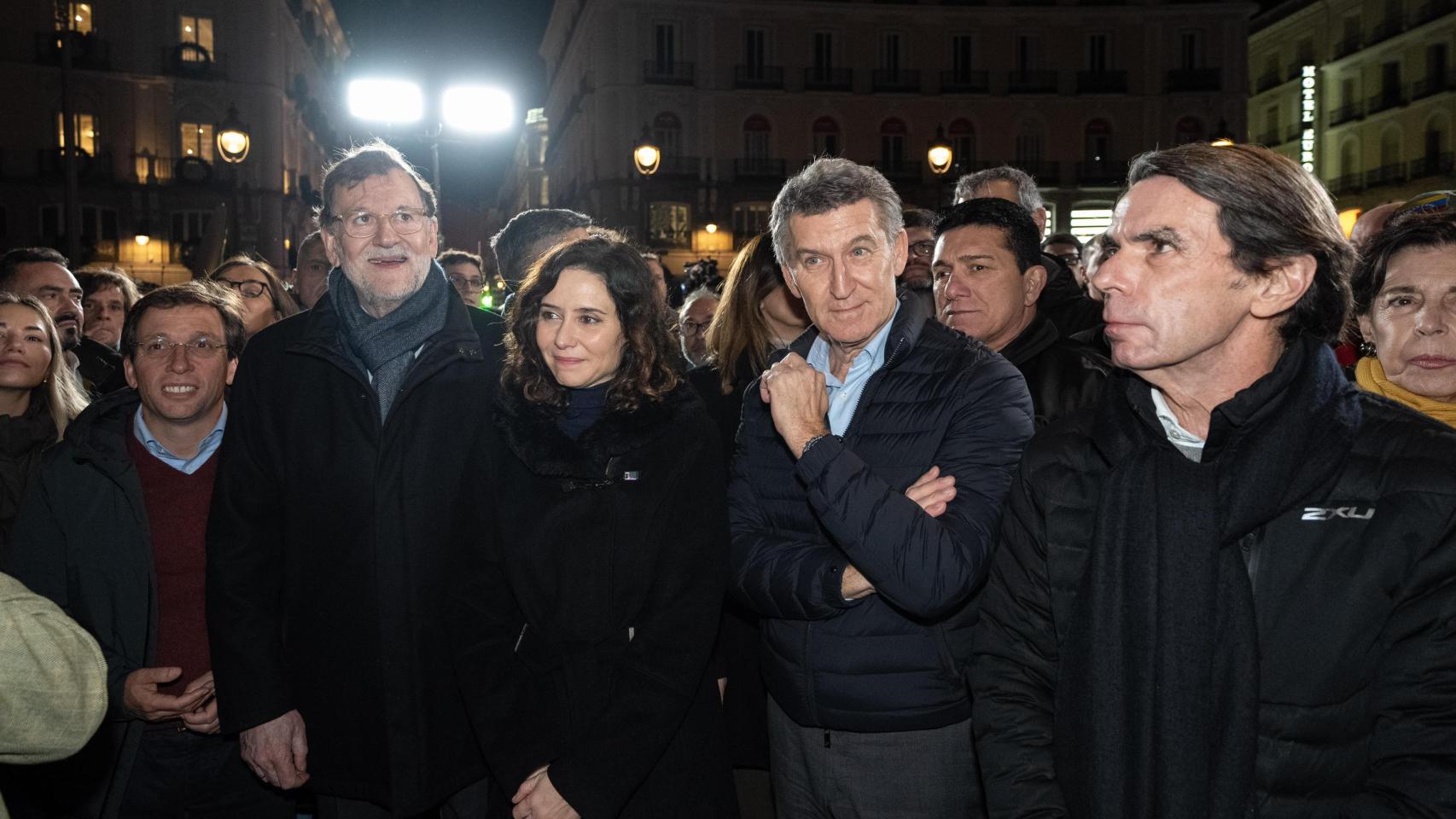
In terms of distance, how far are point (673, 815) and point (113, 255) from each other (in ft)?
120

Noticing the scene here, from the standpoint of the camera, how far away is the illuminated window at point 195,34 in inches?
1329

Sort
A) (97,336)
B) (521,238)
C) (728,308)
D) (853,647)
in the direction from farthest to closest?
1. (97,336)
2. (521,238)
3. (728,308)
4. (853,647)

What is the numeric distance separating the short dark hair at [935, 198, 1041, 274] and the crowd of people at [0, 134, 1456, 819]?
0.05 ft

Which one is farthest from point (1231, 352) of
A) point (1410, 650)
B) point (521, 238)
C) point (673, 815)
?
point (521, 238)

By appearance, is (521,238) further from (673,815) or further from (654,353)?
(673,815)

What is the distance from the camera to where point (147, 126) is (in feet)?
110

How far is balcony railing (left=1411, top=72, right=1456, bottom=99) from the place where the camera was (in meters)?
38.3

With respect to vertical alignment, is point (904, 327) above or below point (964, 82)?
below

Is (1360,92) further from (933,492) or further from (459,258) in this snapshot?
(933,492)

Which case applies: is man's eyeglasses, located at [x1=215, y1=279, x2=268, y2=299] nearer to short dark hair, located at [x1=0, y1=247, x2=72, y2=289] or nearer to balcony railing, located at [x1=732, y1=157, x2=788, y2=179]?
short dark hair, located at [x1=0, y1=247, x2=72, y2=289]

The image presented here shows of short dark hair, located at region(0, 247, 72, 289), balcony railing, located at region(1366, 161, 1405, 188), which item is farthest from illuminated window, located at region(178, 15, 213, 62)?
balcony railing, located at region(1366, 161, 1405, 188)

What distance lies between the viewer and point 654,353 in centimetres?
311

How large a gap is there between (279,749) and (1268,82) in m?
55.7

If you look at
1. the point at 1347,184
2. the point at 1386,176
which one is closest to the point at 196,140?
the point at 1386,176
